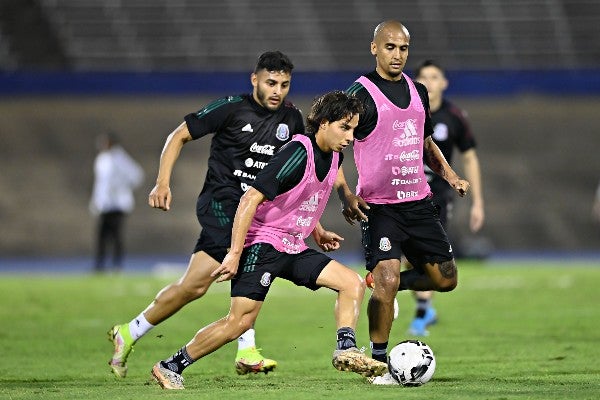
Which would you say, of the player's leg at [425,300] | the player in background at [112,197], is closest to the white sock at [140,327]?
the player's leg at [425,300]

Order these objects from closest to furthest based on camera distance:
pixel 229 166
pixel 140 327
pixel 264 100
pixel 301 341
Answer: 1. pixel 264 100
2. pixel 229 166
3. pixel 140 327
4. pixel 301 341

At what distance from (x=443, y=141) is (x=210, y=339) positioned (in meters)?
4.89

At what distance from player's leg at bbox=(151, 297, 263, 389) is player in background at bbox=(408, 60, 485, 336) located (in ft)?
14.3

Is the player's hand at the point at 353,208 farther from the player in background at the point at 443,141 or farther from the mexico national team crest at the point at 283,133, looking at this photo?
the player in background at the point at 443,141

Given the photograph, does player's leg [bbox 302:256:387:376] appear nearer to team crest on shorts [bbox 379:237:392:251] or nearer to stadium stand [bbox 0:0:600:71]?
team crest on shorts [bbox 379:237:392:251]

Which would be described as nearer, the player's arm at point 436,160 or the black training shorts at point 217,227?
the player's arm at point 436,160

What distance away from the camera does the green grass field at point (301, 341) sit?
25.9 feet

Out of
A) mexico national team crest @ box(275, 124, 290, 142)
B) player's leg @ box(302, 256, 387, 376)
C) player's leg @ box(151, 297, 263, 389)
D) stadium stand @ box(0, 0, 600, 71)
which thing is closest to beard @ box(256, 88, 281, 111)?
mexico national team crest @ box(275, 124, 290, 142)

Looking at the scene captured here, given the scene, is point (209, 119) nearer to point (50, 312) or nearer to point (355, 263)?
Result: point (50, 312)

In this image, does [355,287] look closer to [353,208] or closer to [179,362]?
[353,208]

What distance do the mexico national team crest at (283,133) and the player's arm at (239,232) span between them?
1406mm

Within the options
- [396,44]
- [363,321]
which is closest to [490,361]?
[396,44]

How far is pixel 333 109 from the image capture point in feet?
26.0

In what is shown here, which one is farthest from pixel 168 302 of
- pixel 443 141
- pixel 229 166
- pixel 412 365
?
pixel 443 141
